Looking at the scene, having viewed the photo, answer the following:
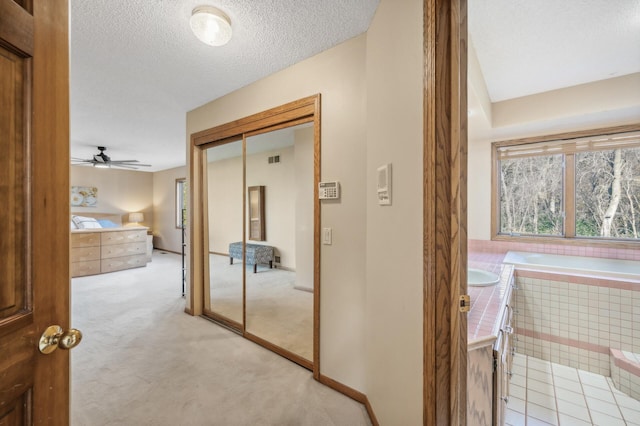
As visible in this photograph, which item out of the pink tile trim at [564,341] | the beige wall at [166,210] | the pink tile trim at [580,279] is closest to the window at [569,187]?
the pink tile trim at [580,279]

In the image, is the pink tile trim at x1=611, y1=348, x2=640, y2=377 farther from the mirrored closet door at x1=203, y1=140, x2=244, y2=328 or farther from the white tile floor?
the mirrored closet door at x1=203, y1=140, x2=244, y2=328

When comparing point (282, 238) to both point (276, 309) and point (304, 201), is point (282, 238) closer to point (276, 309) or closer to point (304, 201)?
point (304, 201)

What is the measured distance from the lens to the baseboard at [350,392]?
63.0 inches

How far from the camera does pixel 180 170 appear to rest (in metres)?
7.23

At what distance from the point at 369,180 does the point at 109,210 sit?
8.36 m

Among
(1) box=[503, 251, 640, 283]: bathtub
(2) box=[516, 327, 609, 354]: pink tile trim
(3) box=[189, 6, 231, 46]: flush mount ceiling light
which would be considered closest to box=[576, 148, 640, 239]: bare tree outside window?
(1) box=[503, 251, 640, 283]: bathtub

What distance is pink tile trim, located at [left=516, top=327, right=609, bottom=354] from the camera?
86.6 inches

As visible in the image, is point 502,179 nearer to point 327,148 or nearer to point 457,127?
point 327,148

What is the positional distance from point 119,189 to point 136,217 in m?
0.89

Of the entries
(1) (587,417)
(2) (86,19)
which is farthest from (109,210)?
(1) (587,417)

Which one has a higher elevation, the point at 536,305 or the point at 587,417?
the point at 536,305

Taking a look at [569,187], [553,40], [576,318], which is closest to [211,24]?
[553,40]

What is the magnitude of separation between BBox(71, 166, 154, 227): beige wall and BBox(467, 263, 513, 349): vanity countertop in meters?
8.71

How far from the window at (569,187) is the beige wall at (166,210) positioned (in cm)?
731
